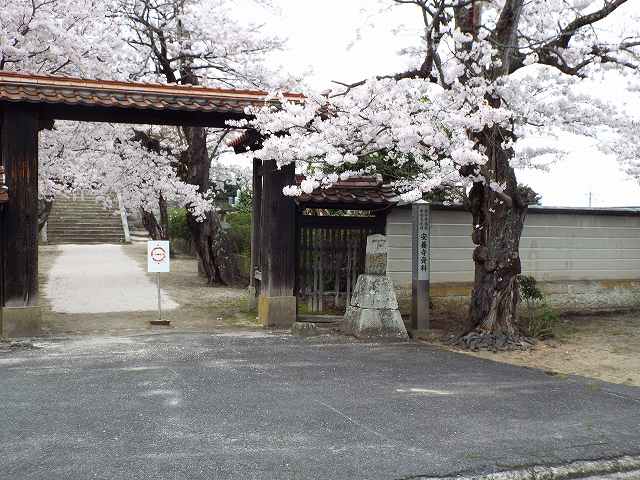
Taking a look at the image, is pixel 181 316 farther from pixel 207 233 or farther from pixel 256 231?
pixel 207 233

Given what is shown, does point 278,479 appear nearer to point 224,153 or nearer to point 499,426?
point 499,426

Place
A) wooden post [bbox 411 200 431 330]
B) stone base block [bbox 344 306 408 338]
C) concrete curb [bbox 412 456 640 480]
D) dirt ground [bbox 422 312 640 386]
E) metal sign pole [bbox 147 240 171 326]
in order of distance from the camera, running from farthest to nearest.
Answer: metal sign pole [bbox 147 240 171 326]
wooden post [bbox 411 200 431 330]
stone base block [bbox 344 306 408 338]
dirt ground [bbox 422 312 640 386]
concrete curb [bbox 412 456 640 480]

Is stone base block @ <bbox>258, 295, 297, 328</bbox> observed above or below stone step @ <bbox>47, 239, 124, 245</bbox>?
below

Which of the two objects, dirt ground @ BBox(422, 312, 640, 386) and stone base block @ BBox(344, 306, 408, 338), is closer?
dirt ground @ BBox(422, 312, 640, 386)

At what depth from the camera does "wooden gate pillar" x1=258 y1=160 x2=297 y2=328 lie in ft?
37.0

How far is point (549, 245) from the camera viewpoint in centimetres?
1323

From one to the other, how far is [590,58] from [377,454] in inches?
268

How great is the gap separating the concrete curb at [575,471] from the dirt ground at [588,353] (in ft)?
9.87

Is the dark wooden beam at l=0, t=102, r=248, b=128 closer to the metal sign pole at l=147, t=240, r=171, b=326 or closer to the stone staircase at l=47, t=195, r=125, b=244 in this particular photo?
the metal sign pole at l=147, t=240, r=171, b=326

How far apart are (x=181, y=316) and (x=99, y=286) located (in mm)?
5233

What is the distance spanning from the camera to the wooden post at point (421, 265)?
35.5 ft

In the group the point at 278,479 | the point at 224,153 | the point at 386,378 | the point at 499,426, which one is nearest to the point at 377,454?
the point at 278,479

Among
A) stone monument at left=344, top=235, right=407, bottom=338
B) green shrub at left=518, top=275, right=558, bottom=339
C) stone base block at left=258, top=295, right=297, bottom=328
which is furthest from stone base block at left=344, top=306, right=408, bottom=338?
green shrub at left=518, top=275, right=558, bottom=339

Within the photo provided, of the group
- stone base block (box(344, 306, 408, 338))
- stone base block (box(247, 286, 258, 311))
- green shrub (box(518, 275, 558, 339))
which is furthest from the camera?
stone base block (box(247, 286, 258, 311))
